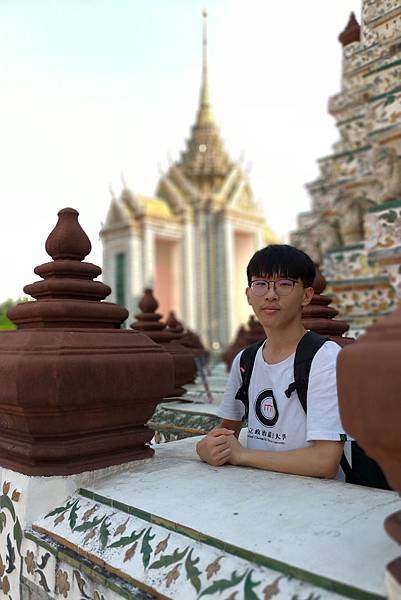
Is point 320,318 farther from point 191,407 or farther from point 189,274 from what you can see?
point 189,274

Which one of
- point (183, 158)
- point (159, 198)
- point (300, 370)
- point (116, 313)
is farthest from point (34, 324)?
point (183, 158)

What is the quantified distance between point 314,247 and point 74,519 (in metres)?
8.39

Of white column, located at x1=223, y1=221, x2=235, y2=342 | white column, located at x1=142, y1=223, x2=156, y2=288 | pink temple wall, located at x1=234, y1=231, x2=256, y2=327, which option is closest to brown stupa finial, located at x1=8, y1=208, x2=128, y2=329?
white column, located at x1=142, y1=223, x2=156, y2=288

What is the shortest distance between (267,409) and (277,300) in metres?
0.43

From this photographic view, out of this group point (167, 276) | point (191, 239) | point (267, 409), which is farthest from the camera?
point (167, 276)

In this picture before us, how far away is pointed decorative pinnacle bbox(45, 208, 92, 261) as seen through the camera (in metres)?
2.06

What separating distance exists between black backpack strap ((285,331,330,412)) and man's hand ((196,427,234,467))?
0.29 metres

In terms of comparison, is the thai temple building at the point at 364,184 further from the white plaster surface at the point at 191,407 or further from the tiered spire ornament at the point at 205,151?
the tiered spire ornament at the point at 205,151

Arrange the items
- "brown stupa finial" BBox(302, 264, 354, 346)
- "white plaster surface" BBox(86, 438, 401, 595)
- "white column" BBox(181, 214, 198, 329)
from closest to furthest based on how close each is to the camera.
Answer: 1. "white plaster surface" BBox(86, 438, 401, 595)
2. "brown stupa finial" BBox(302, 264, 354, 346)
3. "white column" BBox(181, 214, 198, 329)

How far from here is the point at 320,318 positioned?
308cm

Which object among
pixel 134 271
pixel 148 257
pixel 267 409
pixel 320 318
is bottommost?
pixel 267 409

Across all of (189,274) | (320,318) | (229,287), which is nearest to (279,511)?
(320,318)

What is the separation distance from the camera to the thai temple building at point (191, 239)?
2092cm

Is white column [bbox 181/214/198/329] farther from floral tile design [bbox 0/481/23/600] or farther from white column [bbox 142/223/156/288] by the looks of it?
floral tile design [bbox 0/481/23/600]
